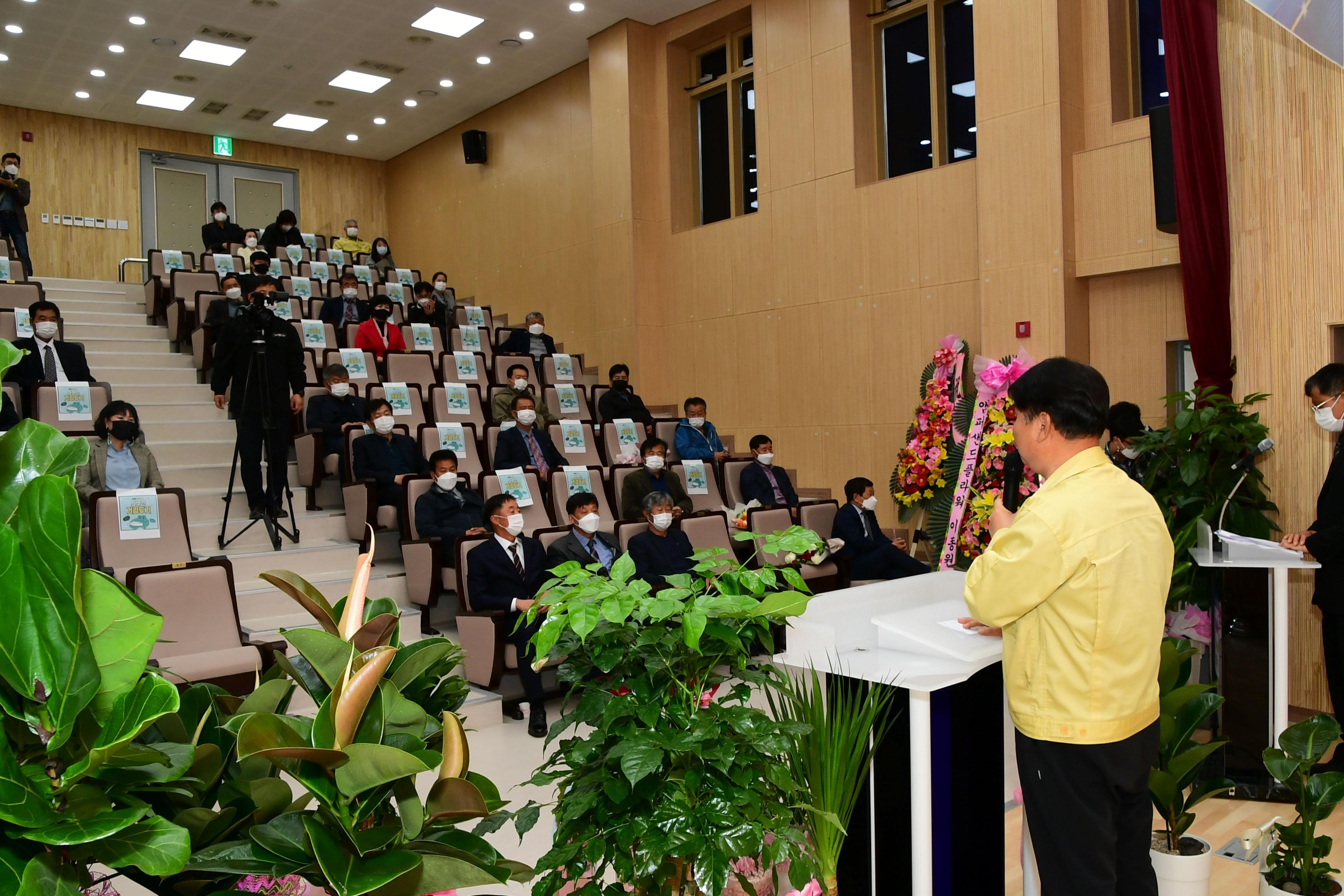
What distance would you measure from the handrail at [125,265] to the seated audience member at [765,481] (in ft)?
28.2

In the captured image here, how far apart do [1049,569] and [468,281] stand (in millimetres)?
11369

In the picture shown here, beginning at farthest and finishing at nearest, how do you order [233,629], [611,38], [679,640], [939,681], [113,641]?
[611,38], [233,629], [939,681], [679,640], [113,641]

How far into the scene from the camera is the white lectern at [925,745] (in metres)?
1.92

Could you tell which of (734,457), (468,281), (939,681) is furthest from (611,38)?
(939,681)

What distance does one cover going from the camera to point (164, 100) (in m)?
11.5

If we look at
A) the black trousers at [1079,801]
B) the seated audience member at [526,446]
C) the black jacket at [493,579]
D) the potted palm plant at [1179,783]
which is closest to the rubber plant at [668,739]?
the black trousers at [1079,801]

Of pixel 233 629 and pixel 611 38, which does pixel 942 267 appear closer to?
pixel 611 38

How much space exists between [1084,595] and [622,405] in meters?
6.55

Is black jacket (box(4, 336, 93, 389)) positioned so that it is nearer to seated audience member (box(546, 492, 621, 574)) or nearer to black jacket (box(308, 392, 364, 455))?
black jacket (box(308, 392, 364, 455))

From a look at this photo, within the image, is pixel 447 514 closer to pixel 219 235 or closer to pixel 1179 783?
pixel 1179 783

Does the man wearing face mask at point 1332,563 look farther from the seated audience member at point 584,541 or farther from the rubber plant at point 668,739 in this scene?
the seated audience member at point 584,541

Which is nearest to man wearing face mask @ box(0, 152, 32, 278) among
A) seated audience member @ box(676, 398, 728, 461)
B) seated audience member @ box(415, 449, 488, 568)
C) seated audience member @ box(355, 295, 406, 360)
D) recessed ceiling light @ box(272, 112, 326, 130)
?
recessed ceiling light @ box(272, 112, 326, 130)

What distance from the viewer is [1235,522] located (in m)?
4.34

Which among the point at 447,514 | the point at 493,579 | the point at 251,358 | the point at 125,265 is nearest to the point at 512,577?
the point at 493,579
